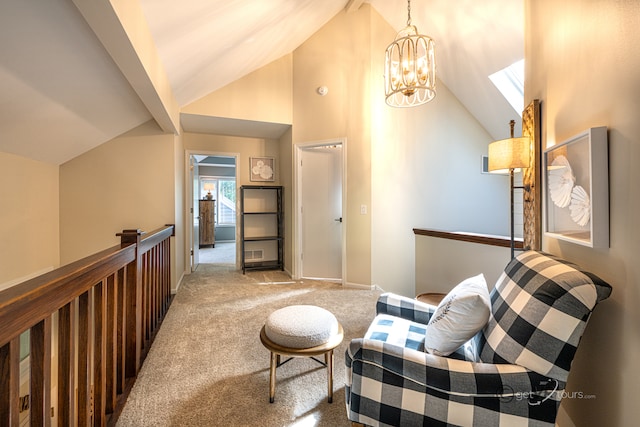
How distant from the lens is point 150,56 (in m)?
1.98

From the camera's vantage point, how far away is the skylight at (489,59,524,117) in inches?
125

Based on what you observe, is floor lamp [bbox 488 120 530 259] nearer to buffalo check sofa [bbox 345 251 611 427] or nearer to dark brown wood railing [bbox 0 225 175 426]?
buffalo check sofa [bbox 345 251 611 427]

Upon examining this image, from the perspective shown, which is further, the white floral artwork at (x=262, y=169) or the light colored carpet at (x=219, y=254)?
the light colored carpet at (x=219, y=254)

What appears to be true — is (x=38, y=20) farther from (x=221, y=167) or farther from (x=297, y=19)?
(x=221, y=167)

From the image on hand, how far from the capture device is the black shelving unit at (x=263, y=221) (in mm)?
4559

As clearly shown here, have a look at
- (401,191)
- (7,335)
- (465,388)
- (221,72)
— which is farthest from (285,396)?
(221,72)

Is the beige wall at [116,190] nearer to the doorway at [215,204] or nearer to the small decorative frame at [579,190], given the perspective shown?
the doorway at [215,204]

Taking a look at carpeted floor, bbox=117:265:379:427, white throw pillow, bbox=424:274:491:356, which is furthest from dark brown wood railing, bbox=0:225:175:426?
white throw pillow, bbox=424:274:491:356

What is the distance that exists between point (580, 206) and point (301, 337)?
1.42 metres

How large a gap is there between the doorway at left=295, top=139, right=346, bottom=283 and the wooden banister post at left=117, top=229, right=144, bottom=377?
237 centimetres

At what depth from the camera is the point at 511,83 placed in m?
3.27

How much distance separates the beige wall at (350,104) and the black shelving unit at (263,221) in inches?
53.4

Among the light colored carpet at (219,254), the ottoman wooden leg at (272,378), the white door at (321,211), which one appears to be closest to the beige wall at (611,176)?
the ottoman wooden leg at (272,378)

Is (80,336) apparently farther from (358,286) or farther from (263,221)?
(263,221)
